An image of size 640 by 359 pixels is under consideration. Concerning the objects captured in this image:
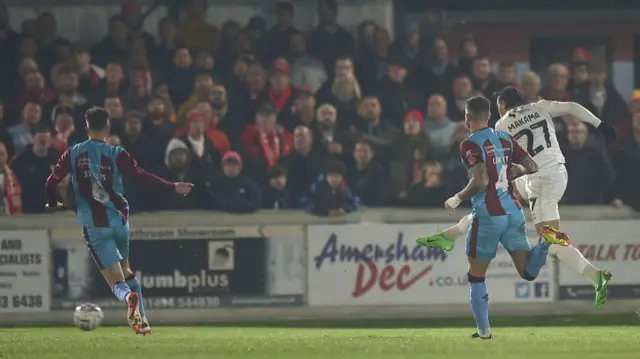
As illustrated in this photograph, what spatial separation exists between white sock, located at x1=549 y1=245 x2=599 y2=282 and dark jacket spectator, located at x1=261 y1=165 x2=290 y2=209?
3.57 m

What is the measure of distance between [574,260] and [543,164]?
91 cm

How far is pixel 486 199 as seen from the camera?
10.2m

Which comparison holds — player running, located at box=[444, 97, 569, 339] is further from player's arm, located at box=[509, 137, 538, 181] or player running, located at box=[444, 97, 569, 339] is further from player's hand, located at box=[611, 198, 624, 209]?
player's hand, located at box=[611, 198, 624, 209]

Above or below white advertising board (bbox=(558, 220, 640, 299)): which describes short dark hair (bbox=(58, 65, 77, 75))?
above

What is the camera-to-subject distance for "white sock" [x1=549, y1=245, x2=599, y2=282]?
11.3 meters

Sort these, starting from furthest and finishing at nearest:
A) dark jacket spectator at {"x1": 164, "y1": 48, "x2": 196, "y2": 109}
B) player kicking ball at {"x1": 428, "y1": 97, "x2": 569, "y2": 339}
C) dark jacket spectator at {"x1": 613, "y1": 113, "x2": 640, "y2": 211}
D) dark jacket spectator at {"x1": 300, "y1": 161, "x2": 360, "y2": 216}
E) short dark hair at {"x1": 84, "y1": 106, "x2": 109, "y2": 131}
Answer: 1. dark jacket spectator at {"x1": 164, "y1": 48, "x2": 196, "y2": 109}
2. dark jacket spectator at {"x1": 613, "y1": 113, "x2": 640, "y2": 211}
3. dark jacket spectator at {"x1": 300, "y1": 161, "x2": 360, "y2": 216}
4. short dark hair at {"x1": 84, "y1": 106, "x2": 109, "y2": 131}
5. player kicking ball at {"x1": 428, "y1": 97, "x2": 569, "y2": 339}

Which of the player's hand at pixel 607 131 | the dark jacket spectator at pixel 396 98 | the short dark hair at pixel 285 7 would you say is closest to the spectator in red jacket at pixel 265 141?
the dark jacket spectator at pixel 396 98

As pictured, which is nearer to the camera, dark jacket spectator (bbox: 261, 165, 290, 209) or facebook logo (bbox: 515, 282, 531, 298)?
facebook logo (bbox: 515, 282, 531, 298)

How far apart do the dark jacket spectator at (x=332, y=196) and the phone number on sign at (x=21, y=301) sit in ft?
9.99

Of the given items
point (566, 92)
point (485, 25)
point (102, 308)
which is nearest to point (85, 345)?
point (102, 308)

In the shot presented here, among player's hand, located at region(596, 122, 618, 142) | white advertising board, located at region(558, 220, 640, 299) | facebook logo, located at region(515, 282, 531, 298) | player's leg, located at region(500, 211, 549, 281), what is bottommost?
facebook logo, located at region(515, 282, 531, 298)

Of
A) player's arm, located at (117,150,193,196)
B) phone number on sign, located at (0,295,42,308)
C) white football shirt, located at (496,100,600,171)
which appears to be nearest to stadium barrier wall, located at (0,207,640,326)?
phone number on sign, located at (0,295,42,308)

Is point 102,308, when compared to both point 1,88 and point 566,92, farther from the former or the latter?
point 566,92

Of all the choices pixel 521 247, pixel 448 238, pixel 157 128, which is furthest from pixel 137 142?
pixel 521 247
